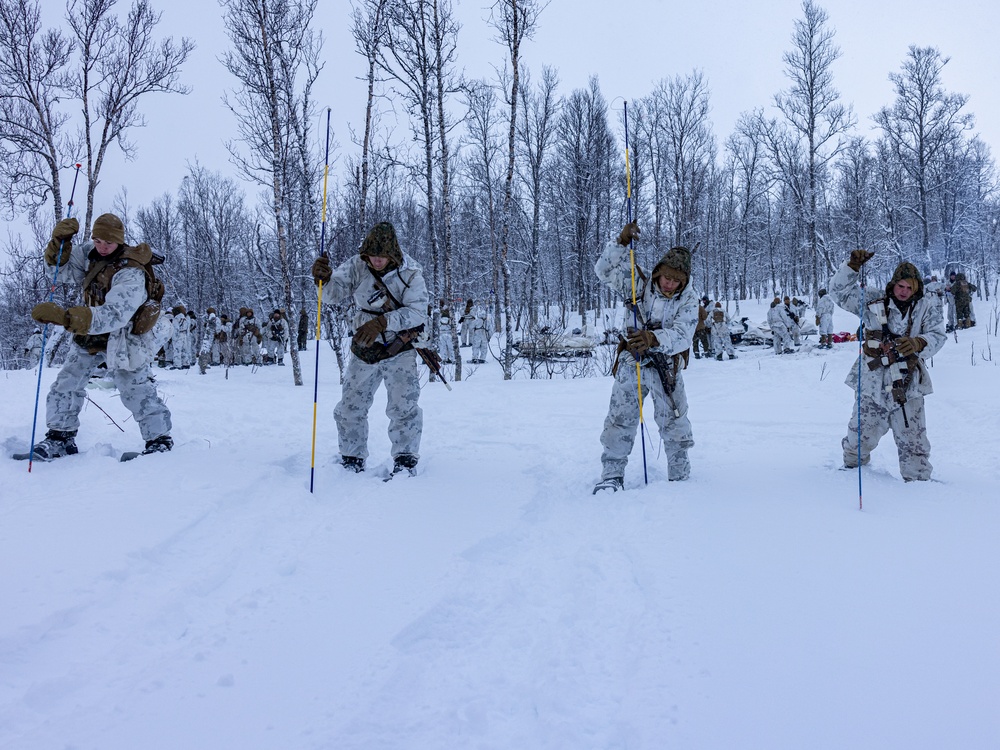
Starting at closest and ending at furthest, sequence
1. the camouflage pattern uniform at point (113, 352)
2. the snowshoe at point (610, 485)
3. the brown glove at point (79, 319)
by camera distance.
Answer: the brown glove at point (79, 319)
the snowshoe at point (610, 485)
the camouflage pattern uniform at point (113, 352)

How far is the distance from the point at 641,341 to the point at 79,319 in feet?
12.6

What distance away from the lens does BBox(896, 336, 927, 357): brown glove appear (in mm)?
4348

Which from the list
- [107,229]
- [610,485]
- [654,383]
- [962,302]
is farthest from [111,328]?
[962,302]

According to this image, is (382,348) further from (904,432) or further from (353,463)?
(904,432)

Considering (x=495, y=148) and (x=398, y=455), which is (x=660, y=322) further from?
(x=495, y=148)

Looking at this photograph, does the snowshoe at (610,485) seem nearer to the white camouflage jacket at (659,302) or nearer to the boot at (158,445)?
the white camouflage jacket at (659,302)

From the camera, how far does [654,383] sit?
14.6 feet

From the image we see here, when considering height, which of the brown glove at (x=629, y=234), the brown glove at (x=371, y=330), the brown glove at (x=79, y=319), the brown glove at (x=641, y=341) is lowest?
the brown glove at (x=641, y=341)

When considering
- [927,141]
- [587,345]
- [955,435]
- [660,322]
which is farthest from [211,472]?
[927,141]

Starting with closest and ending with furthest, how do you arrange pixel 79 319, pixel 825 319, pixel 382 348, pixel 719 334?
pixel 79 319 < pixel 382 348 < pixel 719 334 < pixel 825 319

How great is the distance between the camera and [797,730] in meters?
1.58

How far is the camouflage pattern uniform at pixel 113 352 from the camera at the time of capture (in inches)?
167

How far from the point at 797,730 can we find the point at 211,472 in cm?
362

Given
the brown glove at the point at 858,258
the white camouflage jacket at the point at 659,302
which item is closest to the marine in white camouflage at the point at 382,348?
the white camouflage jacket at the point at 659,302
